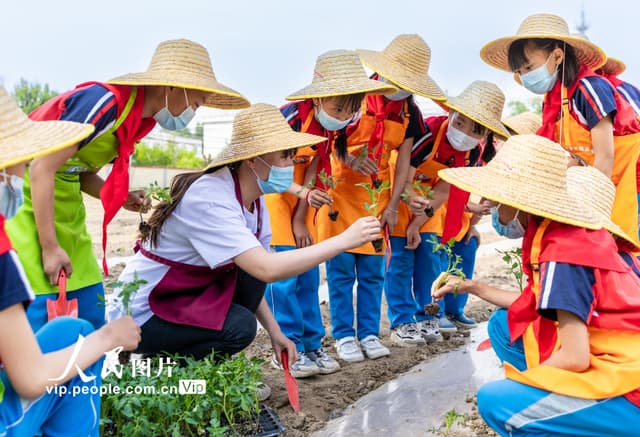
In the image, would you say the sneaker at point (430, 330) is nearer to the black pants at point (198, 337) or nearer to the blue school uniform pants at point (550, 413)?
the black pants at point (198, 337)

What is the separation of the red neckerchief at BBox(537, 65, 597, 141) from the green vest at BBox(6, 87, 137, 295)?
2.24 meters

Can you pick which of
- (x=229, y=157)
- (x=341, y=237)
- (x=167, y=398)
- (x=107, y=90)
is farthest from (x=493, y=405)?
(x=107, y=90)

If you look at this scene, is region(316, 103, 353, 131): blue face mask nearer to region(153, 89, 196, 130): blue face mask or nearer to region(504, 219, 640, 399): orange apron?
region(153, 89, 196, 130): blue face mask

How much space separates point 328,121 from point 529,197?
1612mm

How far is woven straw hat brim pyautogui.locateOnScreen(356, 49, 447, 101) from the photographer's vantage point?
3793 millimetres

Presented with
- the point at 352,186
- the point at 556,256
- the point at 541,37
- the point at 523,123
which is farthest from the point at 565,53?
the point at 556,256

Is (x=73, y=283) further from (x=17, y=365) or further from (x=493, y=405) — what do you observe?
(x=493, y=405)

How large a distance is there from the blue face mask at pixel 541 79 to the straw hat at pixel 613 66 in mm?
737

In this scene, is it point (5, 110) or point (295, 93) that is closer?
point (5, 110)

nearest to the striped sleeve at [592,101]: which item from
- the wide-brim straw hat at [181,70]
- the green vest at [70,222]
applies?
the wide-brim straw hat at [181,70]

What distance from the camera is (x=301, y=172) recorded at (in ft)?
12.5

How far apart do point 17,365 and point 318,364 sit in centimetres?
220

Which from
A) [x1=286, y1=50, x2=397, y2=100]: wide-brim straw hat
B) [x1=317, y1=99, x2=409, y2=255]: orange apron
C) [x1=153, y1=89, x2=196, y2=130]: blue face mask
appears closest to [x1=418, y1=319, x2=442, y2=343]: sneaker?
[x1=317, y1=99, x2=409, y2=255]: orange apron

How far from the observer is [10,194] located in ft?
5.89
